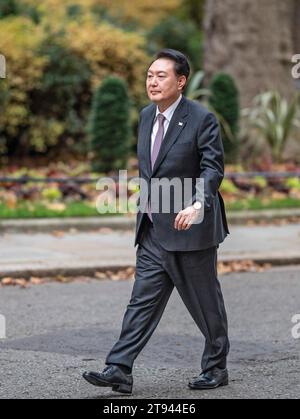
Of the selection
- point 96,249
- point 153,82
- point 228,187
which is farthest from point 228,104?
point 153,82

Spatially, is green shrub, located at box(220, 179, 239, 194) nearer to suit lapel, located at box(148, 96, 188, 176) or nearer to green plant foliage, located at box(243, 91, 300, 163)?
green plant foliage, located at box(243, 91, 300, 163)

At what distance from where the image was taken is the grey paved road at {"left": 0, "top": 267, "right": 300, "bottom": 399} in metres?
6.25

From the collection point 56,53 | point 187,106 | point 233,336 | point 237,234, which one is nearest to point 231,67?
point 56,53

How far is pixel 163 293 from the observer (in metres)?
6.15

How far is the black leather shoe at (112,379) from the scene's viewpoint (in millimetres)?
5957

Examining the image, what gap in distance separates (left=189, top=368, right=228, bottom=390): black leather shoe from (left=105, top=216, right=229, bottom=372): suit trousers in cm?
4

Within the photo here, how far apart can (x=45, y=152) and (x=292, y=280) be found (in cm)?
718

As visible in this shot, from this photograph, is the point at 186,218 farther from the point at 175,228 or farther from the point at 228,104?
the point at 228,104

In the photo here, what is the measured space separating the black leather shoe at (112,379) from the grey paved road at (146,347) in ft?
0.19

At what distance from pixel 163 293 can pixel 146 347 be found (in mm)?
1297

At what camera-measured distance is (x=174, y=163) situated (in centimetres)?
603

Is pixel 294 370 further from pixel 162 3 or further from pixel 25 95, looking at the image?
pixel 162 3

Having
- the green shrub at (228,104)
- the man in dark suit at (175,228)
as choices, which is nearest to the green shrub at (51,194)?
the green shrub at (228,104)

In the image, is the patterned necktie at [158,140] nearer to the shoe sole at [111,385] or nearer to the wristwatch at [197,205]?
the wristwatch at [197,205]
